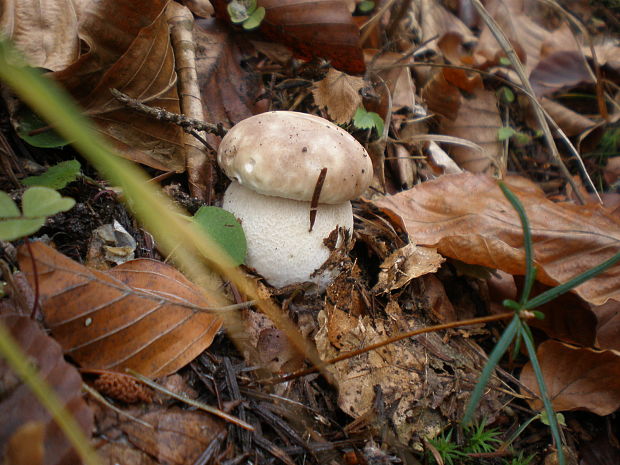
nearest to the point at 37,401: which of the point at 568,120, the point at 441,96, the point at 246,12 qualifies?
the point at 246,12

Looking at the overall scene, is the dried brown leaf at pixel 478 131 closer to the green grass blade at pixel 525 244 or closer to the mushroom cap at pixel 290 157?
the mushroom cap at pixel 290 157

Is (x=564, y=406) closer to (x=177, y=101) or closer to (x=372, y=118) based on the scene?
(x=372, y=118)

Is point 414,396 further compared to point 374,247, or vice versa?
point 374,247

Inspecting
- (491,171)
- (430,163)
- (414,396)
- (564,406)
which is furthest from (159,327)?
(491,171)

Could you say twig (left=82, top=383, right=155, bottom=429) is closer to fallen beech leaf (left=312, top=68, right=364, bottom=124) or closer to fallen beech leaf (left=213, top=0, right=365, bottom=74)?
fallen beech leaf (left=312, top=68, right=364, bottom=124)

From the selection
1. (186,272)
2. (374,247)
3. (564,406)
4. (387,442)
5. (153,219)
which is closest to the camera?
(153,219)

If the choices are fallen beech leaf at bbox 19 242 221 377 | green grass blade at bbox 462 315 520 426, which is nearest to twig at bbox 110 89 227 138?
fallen beech leaf at bbox 19 242 221 377

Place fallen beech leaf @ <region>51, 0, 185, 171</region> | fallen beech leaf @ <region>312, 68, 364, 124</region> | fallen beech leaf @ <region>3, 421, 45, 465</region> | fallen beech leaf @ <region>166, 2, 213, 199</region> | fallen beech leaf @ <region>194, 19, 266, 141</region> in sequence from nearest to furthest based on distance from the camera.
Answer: fallen beech leaf @ <region>3, 421, 45, 465</region> → fallen beech leaf @ <region>51, 0, 185, 171</region> → fallen beech leaf @ <region>166, 2, 213, 199</region> → fallen beech leaf @ <region>194, 19, 266, 141</region> → fallen beech leaf @ <region>312, 68, 364, 124</region>
